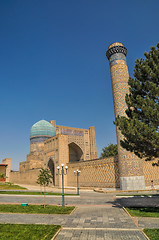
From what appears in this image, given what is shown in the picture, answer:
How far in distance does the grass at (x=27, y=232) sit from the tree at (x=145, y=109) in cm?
488

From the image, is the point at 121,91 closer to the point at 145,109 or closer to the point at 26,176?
the point at 145,109

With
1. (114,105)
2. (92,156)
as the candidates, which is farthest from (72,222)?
(92,156)

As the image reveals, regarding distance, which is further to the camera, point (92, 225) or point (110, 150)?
point (110, 150)

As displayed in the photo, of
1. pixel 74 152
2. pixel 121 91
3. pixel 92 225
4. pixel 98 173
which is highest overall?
pixel 121 91

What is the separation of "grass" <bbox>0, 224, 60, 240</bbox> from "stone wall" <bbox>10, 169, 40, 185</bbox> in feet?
97.5

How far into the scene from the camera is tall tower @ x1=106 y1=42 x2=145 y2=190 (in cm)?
1789

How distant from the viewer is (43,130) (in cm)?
4138

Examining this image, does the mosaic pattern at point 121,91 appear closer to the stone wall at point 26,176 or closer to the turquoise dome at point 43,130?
the stone wall at point 26,176

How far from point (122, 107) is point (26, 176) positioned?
2848 centimetres

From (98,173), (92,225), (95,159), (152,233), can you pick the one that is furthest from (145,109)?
(95,159)

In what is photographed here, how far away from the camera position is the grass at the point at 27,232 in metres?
5.12

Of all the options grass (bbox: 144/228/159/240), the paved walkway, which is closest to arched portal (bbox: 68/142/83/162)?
the paved walkway

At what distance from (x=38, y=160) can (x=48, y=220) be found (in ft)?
110

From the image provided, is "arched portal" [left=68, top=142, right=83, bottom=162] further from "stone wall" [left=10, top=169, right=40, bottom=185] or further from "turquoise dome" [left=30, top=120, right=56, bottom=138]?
"stone wall" [left=10, top=169, right=40, bottom=185]
